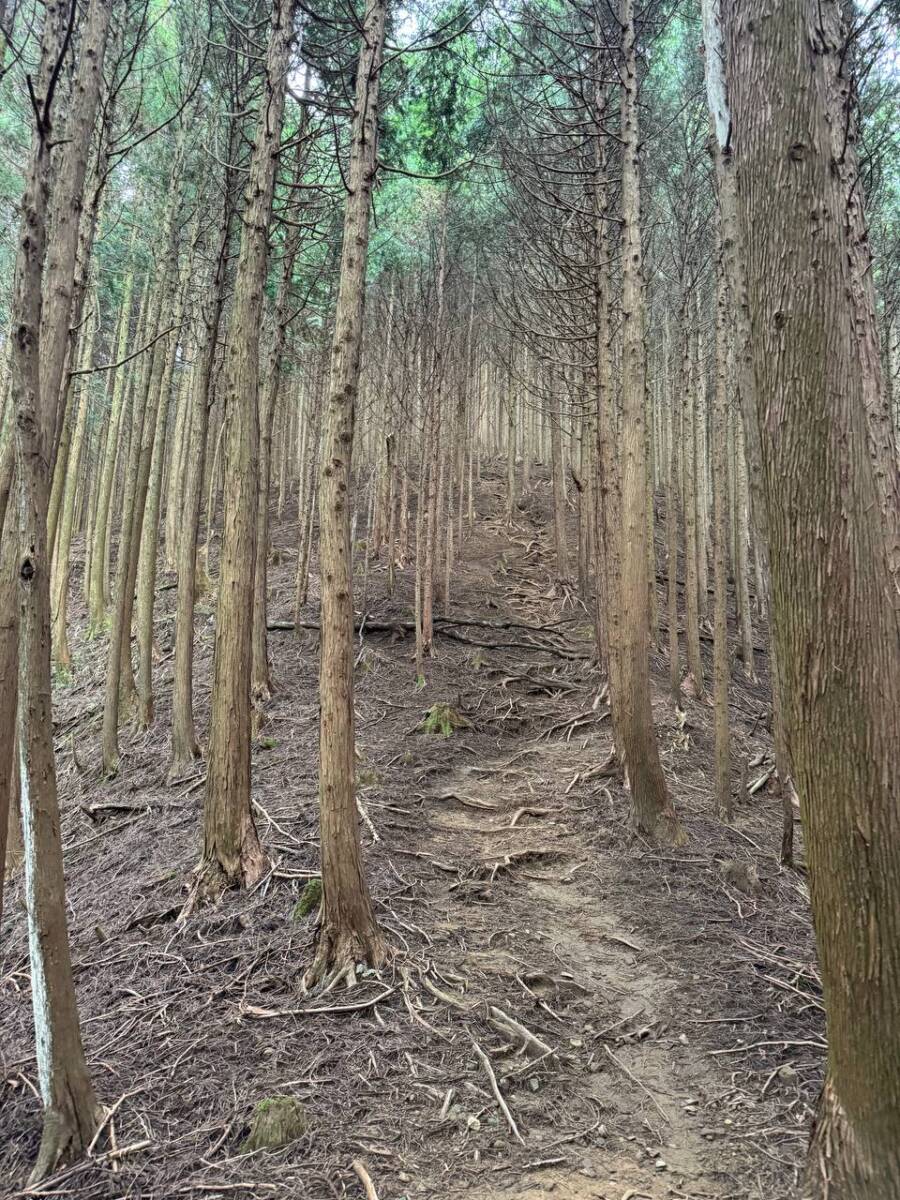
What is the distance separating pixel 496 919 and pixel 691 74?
1116 cm

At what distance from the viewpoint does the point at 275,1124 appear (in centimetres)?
272

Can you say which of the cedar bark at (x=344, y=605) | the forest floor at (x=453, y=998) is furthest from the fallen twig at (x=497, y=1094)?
the cedar bark at (x=344, y=605)

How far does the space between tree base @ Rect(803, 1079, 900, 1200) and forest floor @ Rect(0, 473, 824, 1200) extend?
0.37 metres

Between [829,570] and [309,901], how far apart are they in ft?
12.2

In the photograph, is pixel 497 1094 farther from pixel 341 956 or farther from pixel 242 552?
pixel 242 552

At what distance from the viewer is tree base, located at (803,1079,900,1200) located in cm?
189

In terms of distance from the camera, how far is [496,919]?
464 cm

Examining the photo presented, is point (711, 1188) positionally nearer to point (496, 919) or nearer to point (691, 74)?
point (496, 919)

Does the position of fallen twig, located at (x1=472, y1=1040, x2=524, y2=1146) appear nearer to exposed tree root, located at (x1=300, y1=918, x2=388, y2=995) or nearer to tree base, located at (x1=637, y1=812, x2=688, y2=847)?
exposed tree root, located at (x1=300, y1=918, x2=388, y2=995)

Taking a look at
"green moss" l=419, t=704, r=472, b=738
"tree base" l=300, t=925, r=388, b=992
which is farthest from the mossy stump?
"green moss" l=419, t=704, r=472, b=738

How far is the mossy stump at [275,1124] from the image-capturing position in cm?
268

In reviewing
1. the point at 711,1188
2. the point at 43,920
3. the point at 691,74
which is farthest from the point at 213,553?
the point at 711,1188

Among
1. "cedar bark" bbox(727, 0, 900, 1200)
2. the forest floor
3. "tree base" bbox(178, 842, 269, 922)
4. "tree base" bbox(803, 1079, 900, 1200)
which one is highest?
"cedar bark" bbox(727, 0, 900, 1200)

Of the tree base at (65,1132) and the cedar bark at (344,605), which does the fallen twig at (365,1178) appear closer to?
the tree base at (65,1132)
